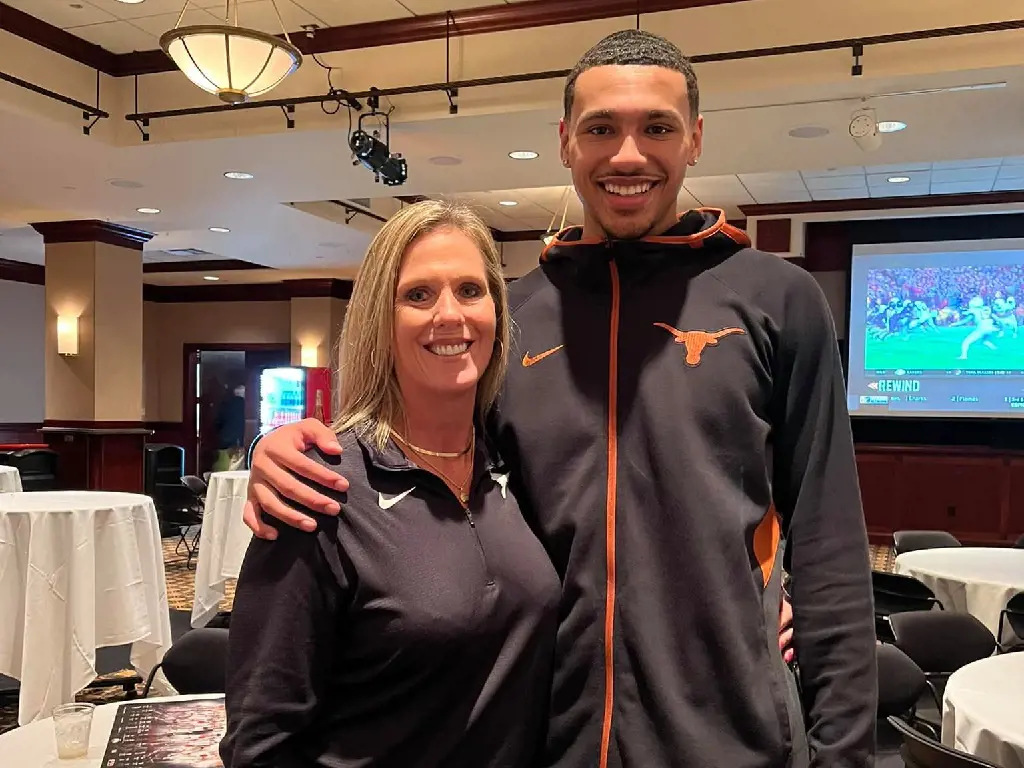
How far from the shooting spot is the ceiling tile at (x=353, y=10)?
484 cm

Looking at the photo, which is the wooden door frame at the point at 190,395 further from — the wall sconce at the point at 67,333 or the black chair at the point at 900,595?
the black chair at the point at 900,595

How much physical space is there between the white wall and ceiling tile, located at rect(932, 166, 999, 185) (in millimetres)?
11429

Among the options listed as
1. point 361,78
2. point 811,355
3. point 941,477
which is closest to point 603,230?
point 811,355

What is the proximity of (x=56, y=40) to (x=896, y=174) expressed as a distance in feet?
21.4

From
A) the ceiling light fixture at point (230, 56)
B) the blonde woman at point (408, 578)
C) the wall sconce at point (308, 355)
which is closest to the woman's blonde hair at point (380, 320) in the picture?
the blonde woman at point (408, 578)

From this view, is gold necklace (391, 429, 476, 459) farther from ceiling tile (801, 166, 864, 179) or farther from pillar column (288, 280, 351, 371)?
pillar column (288, 280, 351, 371)

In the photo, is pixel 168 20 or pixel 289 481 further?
pixel 168 20

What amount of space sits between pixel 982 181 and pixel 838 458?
26.1 feet

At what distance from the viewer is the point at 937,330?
9.05m

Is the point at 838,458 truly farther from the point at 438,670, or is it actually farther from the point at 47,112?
the point at 47,112

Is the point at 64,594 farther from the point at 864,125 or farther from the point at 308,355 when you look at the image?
the point at 308,355

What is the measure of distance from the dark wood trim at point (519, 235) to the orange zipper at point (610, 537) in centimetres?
939

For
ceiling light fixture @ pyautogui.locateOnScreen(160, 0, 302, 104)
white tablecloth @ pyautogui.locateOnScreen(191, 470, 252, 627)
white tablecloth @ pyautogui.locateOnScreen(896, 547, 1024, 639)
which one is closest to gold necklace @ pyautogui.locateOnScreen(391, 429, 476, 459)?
ceiling light fixture @ pyautogui.locateOnScreen(160, 0, 302, 104)

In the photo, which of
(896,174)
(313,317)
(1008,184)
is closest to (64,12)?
(896,174)
